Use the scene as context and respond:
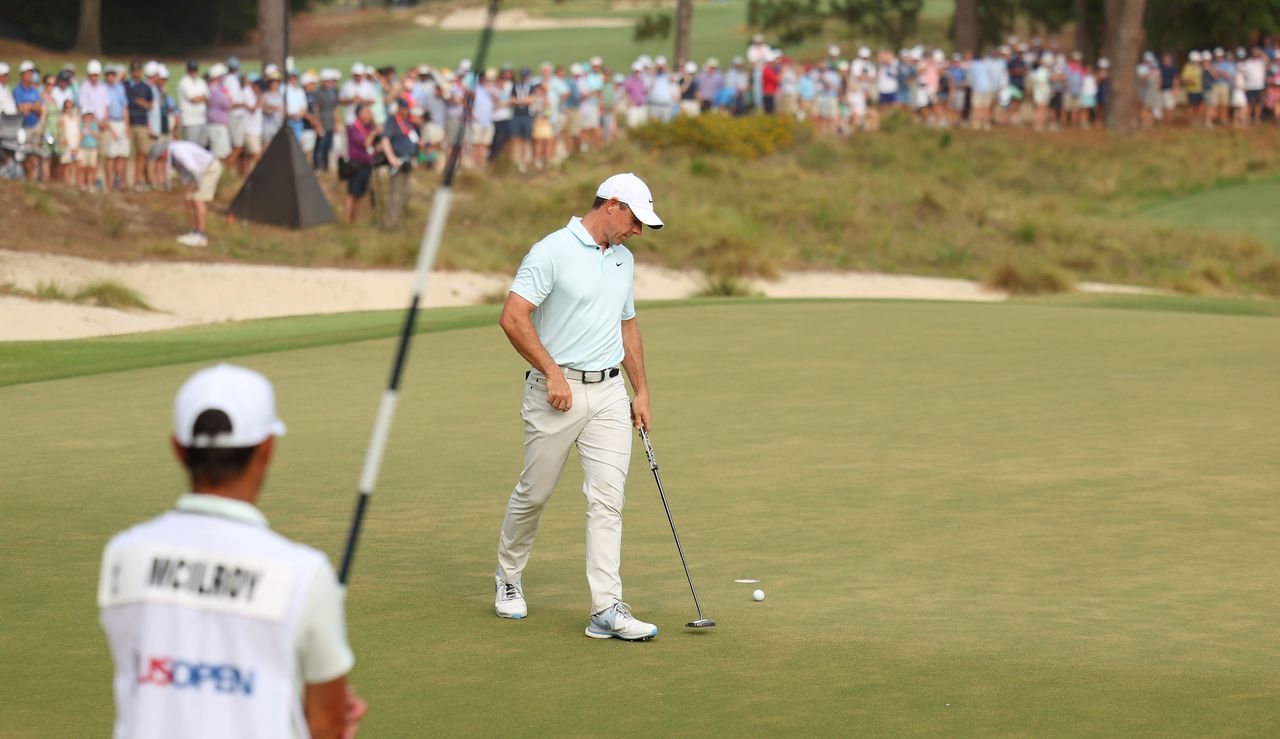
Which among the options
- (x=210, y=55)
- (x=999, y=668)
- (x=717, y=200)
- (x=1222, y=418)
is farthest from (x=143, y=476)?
(x=210, y=55)

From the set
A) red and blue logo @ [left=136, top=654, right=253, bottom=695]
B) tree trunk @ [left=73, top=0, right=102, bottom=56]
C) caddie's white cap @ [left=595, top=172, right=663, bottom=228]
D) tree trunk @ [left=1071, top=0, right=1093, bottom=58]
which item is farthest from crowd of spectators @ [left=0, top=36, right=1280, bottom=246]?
tree trunk @ [left=73, top=0, right=102, bottom=56]

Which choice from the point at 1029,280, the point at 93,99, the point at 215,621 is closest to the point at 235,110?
the point at 93,99

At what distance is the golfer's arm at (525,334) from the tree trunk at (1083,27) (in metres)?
47.3

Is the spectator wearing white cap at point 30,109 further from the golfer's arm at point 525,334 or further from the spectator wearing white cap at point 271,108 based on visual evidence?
the golfer's arm at point 525,334

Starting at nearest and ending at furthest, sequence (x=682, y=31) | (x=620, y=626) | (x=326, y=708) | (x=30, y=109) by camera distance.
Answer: (x=326, y=708)
(x=620, y=626)
(x=30, y=109)
(x=682, y=31)

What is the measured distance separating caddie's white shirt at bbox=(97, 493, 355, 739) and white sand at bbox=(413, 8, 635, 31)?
69429 millimetres

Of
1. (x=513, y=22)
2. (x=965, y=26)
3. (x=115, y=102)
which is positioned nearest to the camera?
(x=115, y=102)

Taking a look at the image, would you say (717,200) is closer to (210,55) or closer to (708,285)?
(708,285)

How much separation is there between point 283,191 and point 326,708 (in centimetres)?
2509

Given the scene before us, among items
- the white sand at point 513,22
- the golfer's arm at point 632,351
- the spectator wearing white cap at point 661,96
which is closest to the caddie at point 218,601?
the golfer's arm at point 632,351

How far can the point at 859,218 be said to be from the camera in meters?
35.1

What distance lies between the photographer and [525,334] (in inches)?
299

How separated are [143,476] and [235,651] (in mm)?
7857

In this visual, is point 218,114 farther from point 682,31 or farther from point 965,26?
point 965,26
